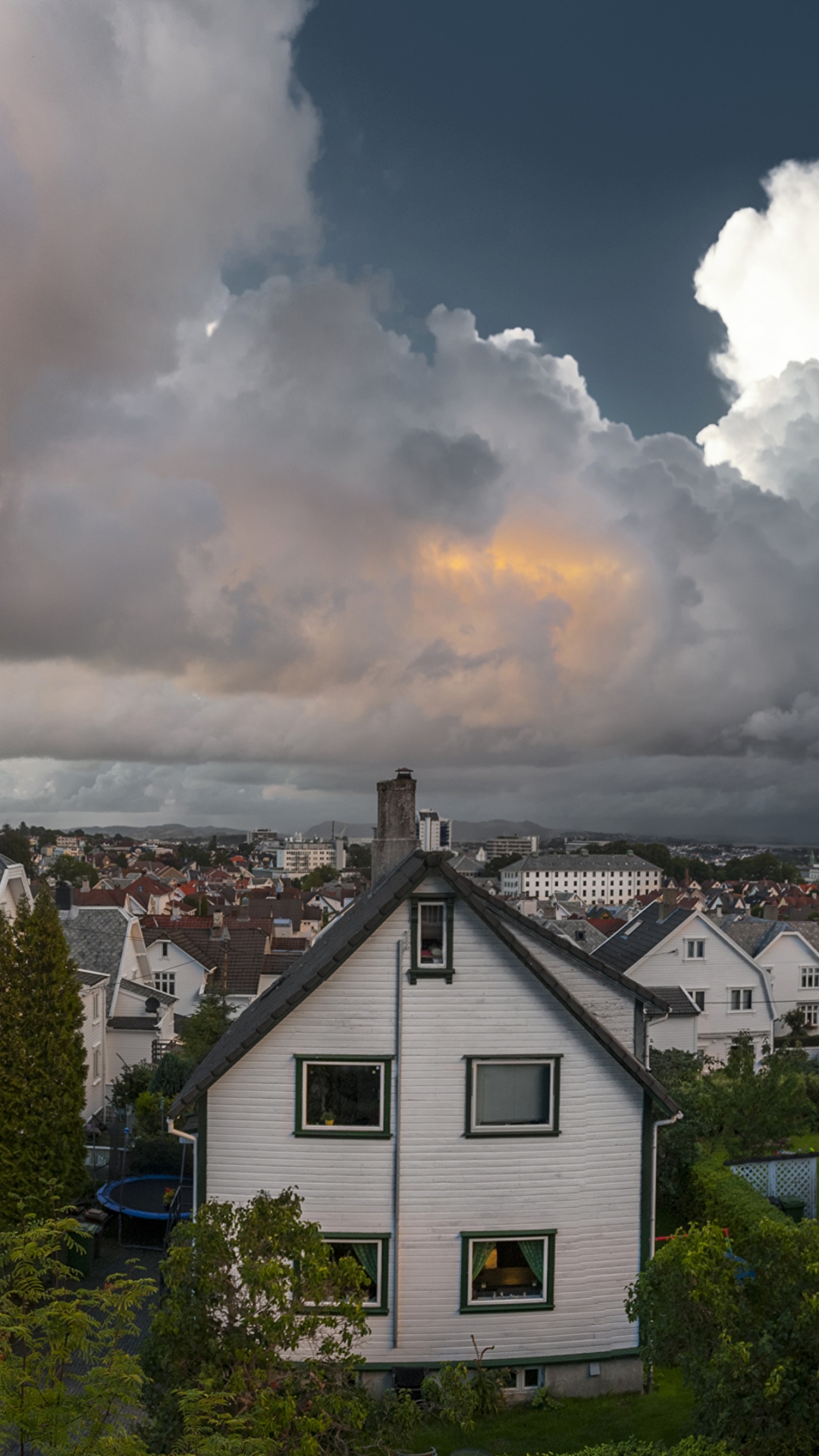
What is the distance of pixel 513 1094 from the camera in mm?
18938

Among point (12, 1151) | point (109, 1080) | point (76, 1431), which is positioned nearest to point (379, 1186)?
point (76, 1431)

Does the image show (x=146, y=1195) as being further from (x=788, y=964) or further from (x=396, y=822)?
(x=788, y=964)

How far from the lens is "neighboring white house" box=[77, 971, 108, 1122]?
43375mm

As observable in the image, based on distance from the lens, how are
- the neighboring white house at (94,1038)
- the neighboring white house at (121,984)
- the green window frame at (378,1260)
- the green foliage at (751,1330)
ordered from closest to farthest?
the green foliage at (751,1330)
the green window frame at (378,1260)
the neighboring white house at (94,1038)
the neighboring white house at (121,984)

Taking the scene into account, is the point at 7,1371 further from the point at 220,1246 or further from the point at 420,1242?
the point at 420,1242

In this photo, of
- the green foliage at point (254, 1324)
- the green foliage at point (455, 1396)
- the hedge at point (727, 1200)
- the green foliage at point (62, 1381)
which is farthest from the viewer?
the hedge at point (727, 1200)

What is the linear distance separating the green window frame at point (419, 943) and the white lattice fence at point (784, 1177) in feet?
41.0

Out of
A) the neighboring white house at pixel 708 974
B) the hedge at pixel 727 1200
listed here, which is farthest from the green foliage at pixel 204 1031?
the hedge at pixel 727 1200

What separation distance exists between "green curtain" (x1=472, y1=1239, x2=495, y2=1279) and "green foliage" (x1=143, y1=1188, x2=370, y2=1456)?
14.8 ft

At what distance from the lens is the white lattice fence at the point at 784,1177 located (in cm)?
2491

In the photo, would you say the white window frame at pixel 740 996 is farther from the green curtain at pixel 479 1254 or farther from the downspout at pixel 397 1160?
the downspout at pixel 397 1160

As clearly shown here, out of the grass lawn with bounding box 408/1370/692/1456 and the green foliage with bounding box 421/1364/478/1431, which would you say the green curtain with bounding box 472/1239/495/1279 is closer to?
the green foliage with bounding box 421/1364/478/1431

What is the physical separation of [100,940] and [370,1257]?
38145 millimetres

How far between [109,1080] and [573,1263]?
33584mm
